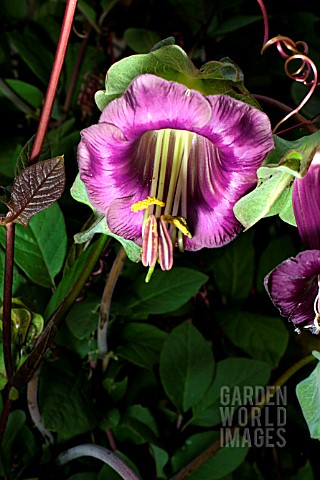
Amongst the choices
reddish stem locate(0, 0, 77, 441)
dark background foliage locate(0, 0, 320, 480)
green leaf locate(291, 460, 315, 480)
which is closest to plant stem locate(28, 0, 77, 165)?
reddish stem locate(0, 0, 77, 441)

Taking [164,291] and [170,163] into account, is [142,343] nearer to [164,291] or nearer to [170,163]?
[164,291]

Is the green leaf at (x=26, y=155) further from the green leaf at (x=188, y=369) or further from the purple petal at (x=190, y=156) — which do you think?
the green leaf at (x=188, y=369)

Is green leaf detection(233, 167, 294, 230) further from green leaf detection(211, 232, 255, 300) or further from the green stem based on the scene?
green leaf detection(211, 232, 255, 300)

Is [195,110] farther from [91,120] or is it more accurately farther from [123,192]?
[91,120]

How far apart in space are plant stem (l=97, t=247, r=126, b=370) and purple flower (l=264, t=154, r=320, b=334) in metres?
0.14

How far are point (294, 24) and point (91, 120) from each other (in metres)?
0.34

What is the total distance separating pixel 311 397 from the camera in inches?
19.6

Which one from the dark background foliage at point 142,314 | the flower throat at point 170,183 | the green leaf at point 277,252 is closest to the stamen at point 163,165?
the flower throat at point 170,183

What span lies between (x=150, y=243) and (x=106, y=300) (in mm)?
155

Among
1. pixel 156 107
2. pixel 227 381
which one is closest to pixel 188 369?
pixel 227 381

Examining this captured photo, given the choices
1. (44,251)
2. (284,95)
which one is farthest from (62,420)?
(284,95)

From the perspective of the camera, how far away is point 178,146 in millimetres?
498

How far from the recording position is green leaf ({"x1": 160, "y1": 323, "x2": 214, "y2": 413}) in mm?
677

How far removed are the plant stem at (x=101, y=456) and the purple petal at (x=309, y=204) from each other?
8.6 inches
